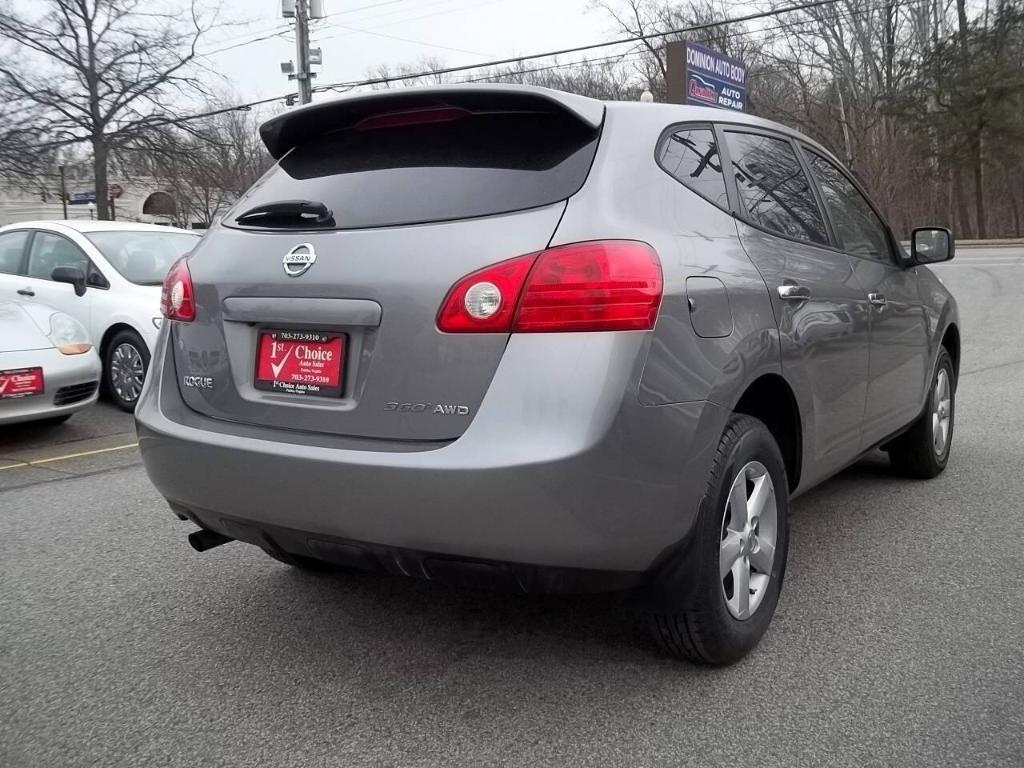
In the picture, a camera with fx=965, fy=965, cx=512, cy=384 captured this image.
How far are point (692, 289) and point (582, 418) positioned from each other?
0.54 metres

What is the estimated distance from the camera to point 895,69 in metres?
43.9

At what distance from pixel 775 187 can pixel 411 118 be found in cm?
139

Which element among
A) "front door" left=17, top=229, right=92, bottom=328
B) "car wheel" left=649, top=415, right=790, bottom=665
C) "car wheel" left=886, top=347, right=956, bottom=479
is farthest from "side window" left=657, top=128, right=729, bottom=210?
"front door" left=17, top=229, right=92, bottom=328

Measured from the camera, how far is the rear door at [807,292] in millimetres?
3131

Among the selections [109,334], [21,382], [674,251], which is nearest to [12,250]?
[109,334]

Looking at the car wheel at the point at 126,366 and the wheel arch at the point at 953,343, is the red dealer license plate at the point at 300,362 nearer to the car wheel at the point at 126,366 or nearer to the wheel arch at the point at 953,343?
the wheel arch at the point at 953,343

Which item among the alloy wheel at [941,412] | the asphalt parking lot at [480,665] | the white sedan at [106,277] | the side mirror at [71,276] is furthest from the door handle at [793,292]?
the side mirror at [71,276]

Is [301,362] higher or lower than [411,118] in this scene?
lower

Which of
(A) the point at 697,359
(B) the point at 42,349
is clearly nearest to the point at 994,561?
(A) the point at 697,359

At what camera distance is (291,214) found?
2834mm

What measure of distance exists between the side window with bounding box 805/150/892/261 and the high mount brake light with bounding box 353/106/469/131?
5.71ft

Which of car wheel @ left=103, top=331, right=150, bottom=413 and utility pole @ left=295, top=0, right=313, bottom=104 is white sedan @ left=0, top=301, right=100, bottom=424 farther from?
utility pole @ left=295, top=0, right=313, bottom=104

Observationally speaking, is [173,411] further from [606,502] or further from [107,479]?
[107,479]

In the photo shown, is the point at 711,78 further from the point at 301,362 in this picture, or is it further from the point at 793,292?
the point at 301,362
